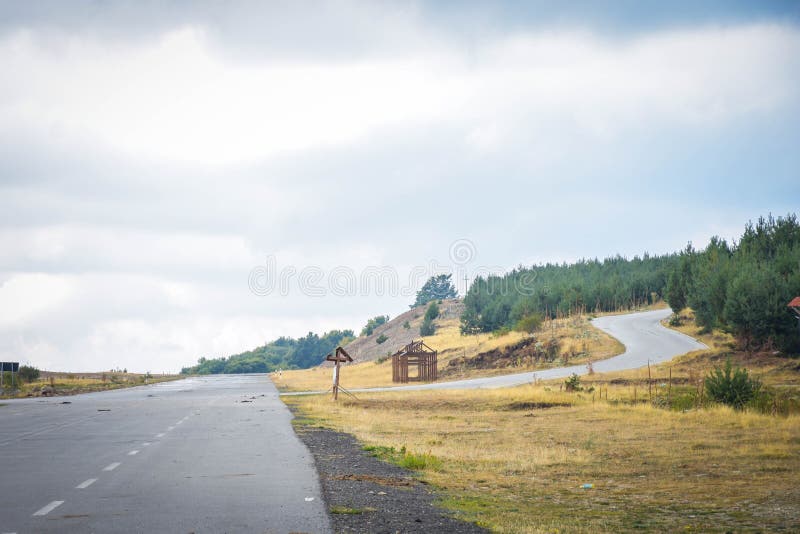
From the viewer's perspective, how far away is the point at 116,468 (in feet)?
50.7

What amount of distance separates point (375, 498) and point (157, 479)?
159 inches

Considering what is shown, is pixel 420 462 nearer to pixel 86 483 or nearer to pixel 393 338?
pixel 86 483

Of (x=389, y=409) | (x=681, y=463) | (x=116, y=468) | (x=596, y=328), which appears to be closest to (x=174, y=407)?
(x=389, y=409)

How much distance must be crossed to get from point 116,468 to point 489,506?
749 centimetres

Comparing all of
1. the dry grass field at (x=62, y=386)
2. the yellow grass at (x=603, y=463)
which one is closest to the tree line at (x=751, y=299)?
the yellow grass at (x=603, y=463)

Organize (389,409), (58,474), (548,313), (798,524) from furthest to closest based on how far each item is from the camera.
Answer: (548,313) < (389,409) < (58,474) < (798,524)

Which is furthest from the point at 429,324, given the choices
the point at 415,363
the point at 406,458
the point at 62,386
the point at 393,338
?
the point at 406,458

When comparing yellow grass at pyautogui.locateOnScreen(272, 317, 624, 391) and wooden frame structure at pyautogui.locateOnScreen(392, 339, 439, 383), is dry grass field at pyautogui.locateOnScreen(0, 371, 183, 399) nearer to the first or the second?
yellow grass at pyautogui.locateOnScreen(272, 317, 624, 391)

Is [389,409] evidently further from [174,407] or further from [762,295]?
[762,295]

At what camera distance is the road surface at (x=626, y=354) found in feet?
190

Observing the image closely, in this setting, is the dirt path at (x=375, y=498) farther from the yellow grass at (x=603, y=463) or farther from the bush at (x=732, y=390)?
the bush at (x=732, y=390)

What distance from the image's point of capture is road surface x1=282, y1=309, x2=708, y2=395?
2285 inches

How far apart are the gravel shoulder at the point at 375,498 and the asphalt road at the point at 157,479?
0.30 metres

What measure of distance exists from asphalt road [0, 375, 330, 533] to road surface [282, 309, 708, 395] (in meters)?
32.9
